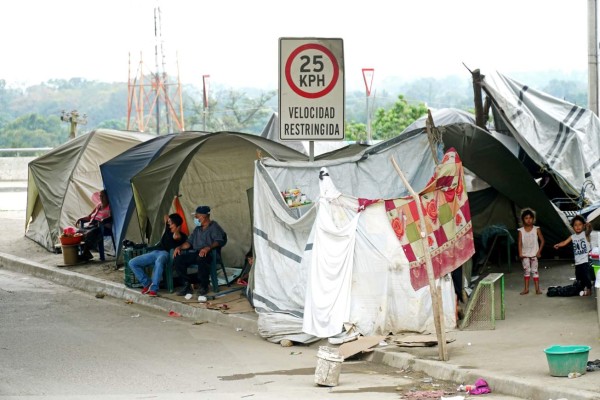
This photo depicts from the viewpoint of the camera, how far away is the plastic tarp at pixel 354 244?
1173cm

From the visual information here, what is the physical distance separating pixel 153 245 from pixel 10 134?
69.9 m

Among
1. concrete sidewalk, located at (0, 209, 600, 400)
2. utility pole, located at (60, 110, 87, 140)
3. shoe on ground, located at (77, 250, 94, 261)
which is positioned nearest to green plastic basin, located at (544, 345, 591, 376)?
concrete sidewalk, located at (0, 209, 600, 400)

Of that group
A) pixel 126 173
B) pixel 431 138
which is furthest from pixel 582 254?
pixel 126 173

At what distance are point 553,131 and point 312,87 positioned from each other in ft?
18.1

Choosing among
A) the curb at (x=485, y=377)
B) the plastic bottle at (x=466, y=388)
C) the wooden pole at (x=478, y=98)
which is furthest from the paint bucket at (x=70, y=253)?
the plastic bottle at (x=466, y=388)

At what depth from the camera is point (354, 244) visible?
11867mm

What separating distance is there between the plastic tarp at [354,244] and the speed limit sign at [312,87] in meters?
0.90

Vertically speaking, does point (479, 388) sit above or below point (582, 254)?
below

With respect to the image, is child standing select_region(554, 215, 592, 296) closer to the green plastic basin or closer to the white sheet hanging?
the white sheet hanging

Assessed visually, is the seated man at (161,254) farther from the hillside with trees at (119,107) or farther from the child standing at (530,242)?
the hillside with trees at (119,107)

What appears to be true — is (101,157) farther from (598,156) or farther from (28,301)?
(598,156)

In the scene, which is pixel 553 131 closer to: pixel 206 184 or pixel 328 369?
pixel 206 184

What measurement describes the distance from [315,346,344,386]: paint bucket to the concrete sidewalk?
107cm

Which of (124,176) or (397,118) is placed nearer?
(124,176)
